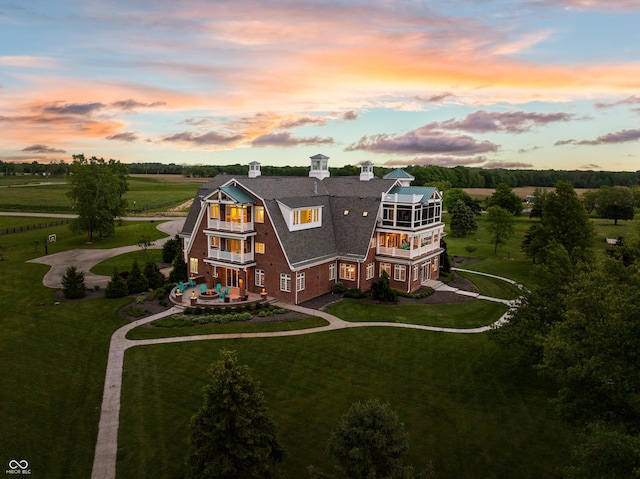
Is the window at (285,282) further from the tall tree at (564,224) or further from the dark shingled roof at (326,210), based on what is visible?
the tall tree at (564,224)

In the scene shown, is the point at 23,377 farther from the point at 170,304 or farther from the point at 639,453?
the point at 639,453

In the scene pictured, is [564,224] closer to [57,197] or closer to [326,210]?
[326,210]

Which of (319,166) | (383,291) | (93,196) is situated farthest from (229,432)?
(93,196)

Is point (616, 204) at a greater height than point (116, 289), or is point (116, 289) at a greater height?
point (616, 204)

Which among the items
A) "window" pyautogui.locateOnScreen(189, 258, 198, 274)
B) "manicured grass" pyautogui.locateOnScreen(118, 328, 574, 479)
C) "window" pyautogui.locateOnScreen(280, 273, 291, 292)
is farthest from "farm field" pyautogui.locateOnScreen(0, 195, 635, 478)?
"window" pyautogui.locateOnScreen(189, 258, 198, 274)

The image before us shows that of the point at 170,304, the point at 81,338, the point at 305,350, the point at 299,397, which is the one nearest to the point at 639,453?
the point at 299,397

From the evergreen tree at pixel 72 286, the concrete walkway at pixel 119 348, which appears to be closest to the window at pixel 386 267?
the concrete walkway at pixel 119 348

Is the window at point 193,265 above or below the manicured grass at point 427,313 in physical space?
above
